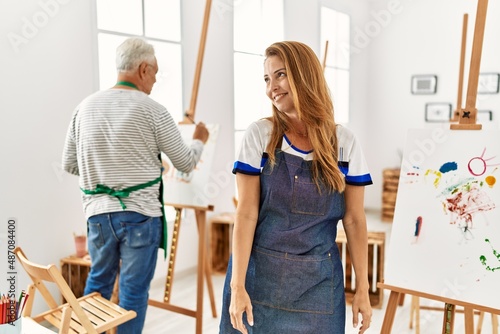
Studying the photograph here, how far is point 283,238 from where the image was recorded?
1.54 m

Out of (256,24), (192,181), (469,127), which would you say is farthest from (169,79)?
(469,127)

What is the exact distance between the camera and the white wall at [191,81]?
9.46 feet

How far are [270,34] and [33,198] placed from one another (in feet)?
10.4

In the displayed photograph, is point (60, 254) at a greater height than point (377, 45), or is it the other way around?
point (377, 45)

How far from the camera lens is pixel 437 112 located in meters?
6.61

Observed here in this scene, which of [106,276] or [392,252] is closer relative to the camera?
[392,252]

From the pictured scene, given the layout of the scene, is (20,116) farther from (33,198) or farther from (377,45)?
(377,45)

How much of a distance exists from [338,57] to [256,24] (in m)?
2.03

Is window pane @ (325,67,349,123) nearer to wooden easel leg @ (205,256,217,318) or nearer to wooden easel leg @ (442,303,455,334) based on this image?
wooden easel leg @ (205,256,217,318)

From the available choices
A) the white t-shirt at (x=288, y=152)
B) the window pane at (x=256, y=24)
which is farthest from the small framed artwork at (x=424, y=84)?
→ the white t-shirt at (x=288, y=152)

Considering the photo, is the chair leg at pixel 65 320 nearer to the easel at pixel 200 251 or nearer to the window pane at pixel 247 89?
the easel at pixel 200 251

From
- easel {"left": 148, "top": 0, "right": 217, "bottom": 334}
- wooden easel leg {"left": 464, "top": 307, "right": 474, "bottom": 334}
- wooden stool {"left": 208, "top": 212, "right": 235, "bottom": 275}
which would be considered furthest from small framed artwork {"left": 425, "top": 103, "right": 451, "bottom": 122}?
wooden easel leg {"left": 464, "top": 307, "right": 474, "bottom": 334}

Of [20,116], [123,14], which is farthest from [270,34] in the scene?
[20,116]

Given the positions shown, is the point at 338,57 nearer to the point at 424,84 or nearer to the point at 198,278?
the point at 424,84
